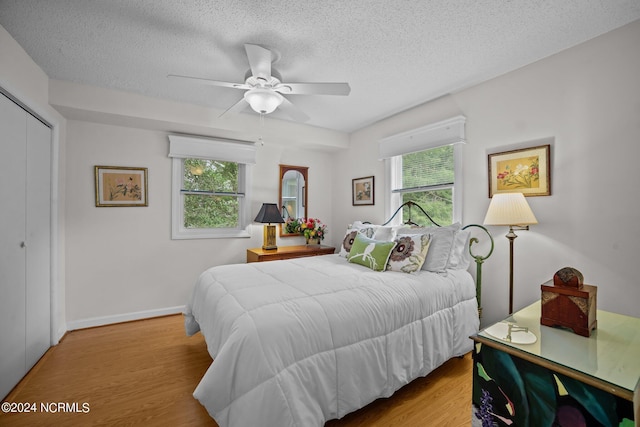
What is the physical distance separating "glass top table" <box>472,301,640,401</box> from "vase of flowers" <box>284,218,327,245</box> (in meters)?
2.91

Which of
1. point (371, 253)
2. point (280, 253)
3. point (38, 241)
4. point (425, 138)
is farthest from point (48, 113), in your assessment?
point (425, 138)

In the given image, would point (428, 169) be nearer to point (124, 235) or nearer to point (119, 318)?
point (124, 235)

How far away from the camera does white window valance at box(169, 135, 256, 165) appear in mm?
3396

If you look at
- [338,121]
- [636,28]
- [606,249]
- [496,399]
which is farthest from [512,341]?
[338,121]

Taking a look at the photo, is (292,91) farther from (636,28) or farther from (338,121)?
(636,28)

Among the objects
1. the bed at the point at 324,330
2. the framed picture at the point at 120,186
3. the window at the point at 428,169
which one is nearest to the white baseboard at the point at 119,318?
the bed at the point at 324,330

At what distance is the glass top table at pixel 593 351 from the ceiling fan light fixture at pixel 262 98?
208 cm

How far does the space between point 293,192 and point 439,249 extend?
2.55 meters

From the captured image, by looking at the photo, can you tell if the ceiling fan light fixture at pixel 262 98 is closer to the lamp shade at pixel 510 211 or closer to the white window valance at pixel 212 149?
the white window valance at pixel 212 149

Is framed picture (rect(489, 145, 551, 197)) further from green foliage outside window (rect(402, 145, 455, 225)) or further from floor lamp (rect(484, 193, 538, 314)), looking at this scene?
green foliage outside window (rect(402, 145, 455, 225))

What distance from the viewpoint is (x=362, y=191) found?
4035mm

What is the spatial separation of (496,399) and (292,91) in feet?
7.51

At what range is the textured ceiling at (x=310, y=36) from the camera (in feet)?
5.53

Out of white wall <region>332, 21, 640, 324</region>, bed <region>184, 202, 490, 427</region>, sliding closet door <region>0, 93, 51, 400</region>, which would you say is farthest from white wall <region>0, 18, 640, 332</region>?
bed <region>184, 202, 490, 427</region>
